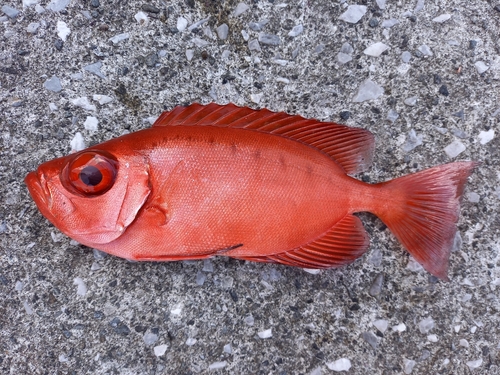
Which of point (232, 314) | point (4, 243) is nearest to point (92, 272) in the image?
point (4, 243)

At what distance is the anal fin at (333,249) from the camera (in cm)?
169

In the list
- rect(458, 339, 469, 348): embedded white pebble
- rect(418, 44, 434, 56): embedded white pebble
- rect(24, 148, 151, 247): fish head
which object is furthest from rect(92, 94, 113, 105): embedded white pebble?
rect(458, 339, 469, 348): embedded white pebble

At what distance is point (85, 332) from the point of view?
5.92ft

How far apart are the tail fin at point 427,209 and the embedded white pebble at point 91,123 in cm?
130

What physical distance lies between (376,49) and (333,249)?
1.01 metres

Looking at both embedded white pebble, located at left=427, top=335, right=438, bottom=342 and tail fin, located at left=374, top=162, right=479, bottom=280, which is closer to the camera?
tail fin, located at left=374, top=162, right=479, bottom=280

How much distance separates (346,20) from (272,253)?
120 centimetres

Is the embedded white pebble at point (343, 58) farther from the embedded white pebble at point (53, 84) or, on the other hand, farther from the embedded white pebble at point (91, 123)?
the embedded white pebble at point (53, 84)

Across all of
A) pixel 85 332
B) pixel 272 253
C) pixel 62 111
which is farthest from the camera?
pixel 62 111

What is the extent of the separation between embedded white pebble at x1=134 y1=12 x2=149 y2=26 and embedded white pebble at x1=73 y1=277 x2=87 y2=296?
123cm

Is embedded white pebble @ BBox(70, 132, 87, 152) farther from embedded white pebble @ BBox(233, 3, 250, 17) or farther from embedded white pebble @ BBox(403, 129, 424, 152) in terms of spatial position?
embedded white pebble @ BBox(403, 129, 424, 152)

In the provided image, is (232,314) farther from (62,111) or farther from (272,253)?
(62,111)

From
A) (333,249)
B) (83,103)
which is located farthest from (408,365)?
(83,103)

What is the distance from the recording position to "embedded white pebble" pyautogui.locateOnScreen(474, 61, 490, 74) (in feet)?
6.68
